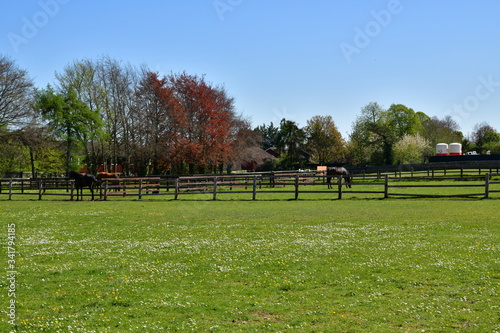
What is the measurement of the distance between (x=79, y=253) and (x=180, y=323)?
5.69 metres

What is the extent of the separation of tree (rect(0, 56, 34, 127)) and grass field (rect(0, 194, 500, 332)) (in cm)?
3580

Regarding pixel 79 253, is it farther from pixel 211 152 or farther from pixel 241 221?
pixel 211 152

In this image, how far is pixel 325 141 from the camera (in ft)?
285

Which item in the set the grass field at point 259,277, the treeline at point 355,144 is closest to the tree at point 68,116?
the grass field at point 259,277

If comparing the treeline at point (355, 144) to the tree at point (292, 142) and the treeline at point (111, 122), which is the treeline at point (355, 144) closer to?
the tree at point (292, 142)

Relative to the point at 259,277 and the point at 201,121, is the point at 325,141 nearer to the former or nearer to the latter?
the point at 201,121

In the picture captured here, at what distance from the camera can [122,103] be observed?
53.0m

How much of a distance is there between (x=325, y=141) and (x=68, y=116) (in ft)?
164

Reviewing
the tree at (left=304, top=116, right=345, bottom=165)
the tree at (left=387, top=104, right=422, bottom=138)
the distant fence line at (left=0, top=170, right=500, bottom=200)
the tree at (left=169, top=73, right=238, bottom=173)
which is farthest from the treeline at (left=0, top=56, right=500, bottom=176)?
the tree at (left=387, top=104, right=422, bottom=138)

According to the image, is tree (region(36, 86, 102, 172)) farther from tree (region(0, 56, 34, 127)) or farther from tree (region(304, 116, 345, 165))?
tree (region(304, 116, 345, 165))

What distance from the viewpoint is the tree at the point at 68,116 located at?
1916 inches

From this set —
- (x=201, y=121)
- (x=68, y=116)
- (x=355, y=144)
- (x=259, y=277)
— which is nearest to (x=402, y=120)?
(x=355, y=144)

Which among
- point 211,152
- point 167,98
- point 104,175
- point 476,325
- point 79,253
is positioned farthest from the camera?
point 211,152

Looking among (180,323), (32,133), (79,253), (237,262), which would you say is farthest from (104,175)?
(180,323)
